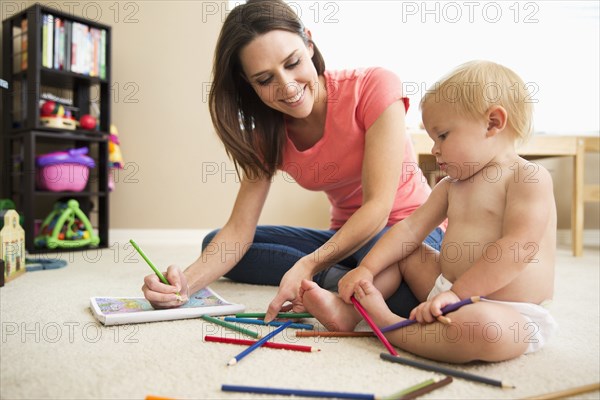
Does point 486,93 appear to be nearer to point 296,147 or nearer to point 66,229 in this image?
point 296,147

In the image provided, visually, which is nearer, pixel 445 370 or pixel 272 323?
pixel 445 370

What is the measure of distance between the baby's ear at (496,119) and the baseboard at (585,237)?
2224mm

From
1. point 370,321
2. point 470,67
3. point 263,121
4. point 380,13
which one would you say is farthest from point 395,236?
point 380,13

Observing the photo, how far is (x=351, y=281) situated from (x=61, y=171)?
5.53 feet

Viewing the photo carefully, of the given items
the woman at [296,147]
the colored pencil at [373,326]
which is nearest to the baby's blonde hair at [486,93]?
the woman at [296,147]

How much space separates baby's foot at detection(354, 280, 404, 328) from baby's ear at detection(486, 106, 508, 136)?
321 mm

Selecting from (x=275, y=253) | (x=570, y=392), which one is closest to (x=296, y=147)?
(x=275, y=253)

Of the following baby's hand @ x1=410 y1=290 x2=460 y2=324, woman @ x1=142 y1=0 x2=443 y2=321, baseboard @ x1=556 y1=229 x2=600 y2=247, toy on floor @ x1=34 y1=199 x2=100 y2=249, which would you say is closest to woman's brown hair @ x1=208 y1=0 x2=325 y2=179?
woman @ x1=142 y1=0 x2=443 y2=321

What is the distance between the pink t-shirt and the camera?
3.69 feet

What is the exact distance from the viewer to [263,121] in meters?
1.19

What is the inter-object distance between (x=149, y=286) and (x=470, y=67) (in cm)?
71

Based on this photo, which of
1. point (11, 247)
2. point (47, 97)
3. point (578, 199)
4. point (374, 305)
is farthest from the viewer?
point (578, 199)

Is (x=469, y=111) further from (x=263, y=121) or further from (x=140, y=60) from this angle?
(x=140, y=60)

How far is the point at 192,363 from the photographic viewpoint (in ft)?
2.42
